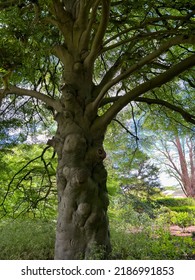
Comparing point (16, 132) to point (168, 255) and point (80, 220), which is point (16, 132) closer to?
point (80, 220)

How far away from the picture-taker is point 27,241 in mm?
2691

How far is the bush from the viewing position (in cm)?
251

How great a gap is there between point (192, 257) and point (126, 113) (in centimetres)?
289

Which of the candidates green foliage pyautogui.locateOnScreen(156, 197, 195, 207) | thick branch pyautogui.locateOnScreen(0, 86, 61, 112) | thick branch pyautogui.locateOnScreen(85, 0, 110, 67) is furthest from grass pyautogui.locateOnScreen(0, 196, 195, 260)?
green foliage pyautogui.locateOnScreen(156, 197, 195, 207)

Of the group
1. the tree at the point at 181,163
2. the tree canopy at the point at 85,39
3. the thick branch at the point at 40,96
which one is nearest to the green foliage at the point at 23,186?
the thick branch at the point at 40,96

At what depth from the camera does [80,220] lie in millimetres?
2244

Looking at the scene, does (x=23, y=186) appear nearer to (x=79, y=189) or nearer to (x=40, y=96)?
(x=40, y=96)

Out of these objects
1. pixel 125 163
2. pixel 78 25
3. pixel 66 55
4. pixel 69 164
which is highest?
pixel 78 25

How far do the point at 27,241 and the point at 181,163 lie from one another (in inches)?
309

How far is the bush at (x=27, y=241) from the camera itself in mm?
2506

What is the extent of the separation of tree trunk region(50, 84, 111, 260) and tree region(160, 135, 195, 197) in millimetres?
7422

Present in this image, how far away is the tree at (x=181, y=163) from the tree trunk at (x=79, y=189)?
7422mm

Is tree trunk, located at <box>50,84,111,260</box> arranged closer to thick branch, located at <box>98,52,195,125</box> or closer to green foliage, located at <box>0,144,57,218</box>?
thick branch, located at <box>98,52,195,125</box>
